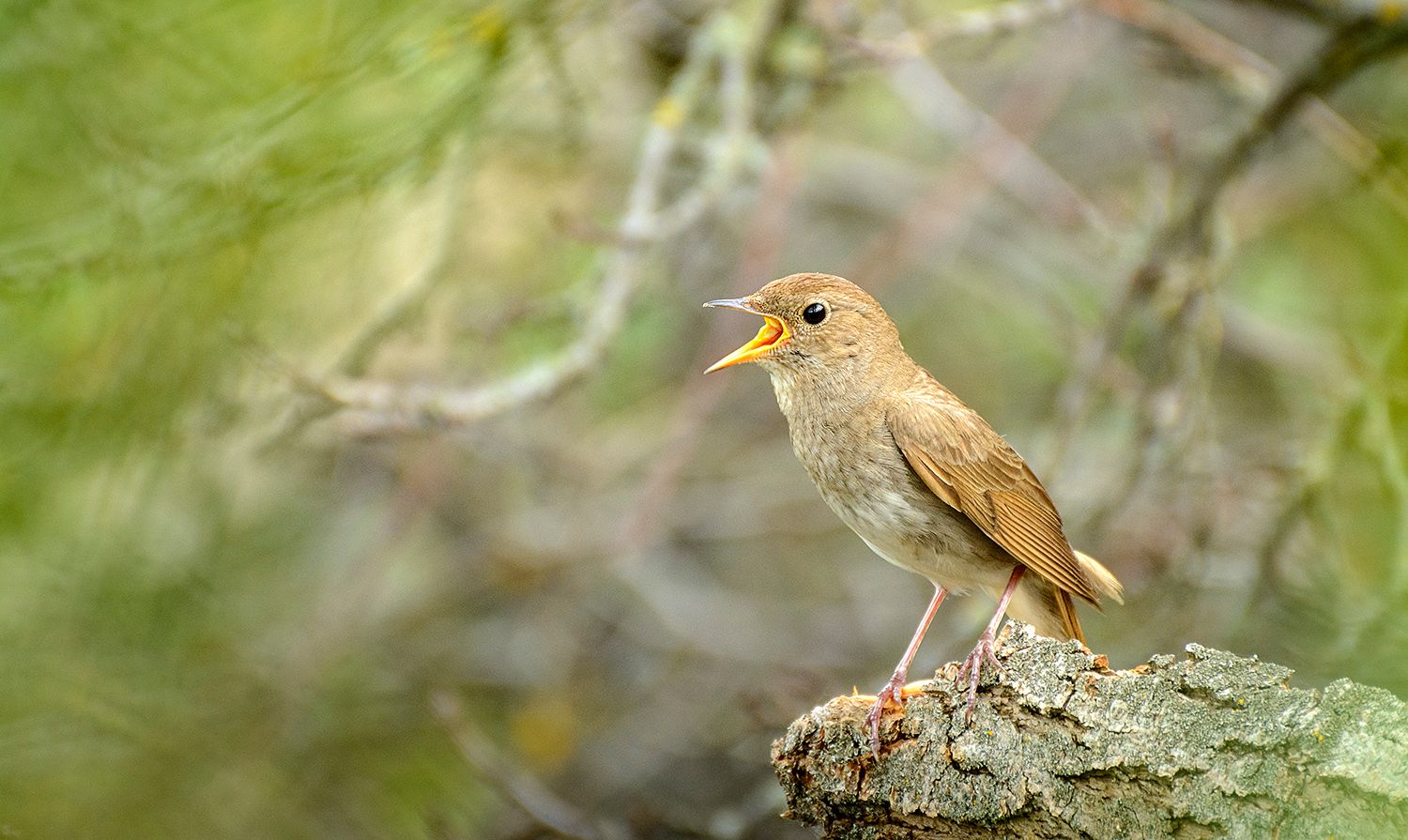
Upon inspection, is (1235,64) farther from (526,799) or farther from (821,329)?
(526,799)

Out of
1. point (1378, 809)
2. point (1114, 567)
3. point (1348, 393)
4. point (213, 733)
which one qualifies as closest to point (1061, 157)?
point (1114, 567)

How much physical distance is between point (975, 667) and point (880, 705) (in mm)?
319

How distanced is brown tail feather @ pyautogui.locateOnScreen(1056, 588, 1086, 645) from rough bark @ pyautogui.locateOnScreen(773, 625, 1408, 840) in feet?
3.20

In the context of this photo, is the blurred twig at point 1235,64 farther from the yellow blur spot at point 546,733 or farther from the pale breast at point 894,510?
the yellow blur spot at point 546,733

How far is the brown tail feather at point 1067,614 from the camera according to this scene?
394 centimetres

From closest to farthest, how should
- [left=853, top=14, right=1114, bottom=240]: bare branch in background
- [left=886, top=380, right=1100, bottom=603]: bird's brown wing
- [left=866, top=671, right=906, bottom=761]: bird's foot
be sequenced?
[left=866, top=671, right=906, bottom=761]: bird's foot, [left=886, top=380, right=1100, bottom=603]: bird's brown wing, [left=853, top=14, right=1114, bottom=240]: bare branch in background

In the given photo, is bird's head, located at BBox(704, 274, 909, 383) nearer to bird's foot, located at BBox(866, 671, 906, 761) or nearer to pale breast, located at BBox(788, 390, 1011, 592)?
pale breast, located at BBox(788, 390, 1011, 592)

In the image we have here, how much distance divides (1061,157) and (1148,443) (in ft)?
10.9

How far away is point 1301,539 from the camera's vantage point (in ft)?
18.7

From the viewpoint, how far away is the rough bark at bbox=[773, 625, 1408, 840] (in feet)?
7.49

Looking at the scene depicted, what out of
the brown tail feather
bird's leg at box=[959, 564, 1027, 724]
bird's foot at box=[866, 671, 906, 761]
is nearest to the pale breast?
the brown tail feather

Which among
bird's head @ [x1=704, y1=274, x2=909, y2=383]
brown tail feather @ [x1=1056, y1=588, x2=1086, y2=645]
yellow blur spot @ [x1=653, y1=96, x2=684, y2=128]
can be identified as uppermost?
yellow blur spot @ [x1=653, y1=96, x2=684, y2=128]

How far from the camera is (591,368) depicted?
4660 millimetres

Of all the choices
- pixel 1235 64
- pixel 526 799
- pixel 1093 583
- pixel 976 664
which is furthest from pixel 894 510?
pixel 1235 64
